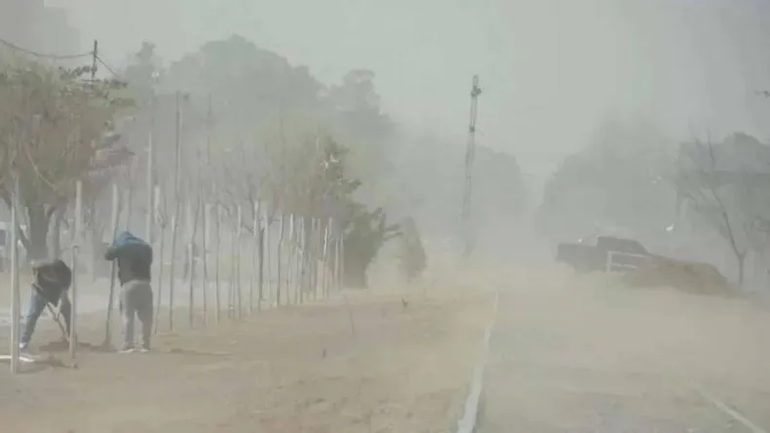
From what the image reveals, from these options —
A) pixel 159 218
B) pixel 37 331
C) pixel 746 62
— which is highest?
pixel 746 62

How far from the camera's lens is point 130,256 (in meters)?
3.71

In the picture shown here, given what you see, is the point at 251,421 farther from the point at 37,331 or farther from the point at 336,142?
the point at 336,142

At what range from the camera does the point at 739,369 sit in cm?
392

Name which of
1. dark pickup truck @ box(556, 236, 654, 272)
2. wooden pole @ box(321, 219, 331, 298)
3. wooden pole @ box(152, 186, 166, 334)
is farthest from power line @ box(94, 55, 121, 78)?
dark pickup truck @ box(556, 236, 654, 272)

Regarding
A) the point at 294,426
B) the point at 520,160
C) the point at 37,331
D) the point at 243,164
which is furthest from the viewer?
the point at 520,160

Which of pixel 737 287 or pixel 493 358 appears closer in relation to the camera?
pixel 493 358

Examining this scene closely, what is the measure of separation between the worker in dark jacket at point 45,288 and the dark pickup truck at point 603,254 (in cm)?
183

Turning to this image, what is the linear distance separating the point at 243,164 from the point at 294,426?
102 centimetres

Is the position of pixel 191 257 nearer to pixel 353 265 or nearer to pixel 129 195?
pixel 129 195

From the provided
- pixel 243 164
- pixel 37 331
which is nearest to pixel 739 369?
pixel 243 164

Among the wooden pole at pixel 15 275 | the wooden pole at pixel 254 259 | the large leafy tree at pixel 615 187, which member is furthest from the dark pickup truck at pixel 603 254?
the wooden pole at pixel 15 275

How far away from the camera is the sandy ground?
3301 millimetres

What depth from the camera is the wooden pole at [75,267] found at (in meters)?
3.54

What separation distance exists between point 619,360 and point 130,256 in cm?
179
